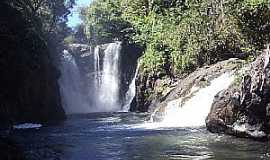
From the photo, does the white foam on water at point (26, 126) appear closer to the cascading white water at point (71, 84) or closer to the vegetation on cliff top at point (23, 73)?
the vegetation on cliff top at point (23, 73)

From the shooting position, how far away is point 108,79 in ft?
196

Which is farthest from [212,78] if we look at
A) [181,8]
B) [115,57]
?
[115,57]

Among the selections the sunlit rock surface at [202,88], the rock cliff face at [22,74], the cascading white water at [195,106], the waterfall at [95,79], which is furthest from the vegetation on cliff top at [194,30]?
the rock cliff face at [22,74]

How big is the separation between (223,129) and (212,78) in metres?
8.83

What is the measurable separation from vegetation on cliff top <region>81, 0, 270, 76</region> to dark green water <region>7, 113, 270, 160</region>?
31.2ft

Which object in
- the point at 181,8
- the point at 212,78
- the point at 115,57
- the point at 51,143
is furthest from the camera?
the point at 115,57

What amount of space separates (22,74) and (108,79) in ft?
90.8

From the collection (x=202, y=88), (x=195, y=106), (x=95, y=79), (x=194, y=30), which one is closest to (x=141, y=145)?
(x=195, y=106)

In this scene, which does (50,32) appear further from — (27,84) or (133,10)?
(27,84)

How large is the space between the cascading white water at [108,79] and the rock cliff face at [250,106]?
3473 centimetres

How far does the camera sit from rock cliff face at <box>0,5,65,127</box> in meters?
29.6

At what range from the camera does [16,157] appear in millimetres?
11547

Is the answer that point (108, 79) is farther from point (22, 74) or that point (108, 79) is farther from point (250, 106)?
point (250, 106)

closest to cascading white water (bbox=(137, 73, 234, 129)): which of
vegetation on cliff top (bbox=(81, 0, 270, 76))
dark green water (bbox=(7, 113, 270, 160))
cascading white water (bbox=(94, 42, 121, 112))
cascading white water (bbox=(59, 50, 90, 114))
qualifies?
dark green water (bbox=(7, 113, 270, 160))
